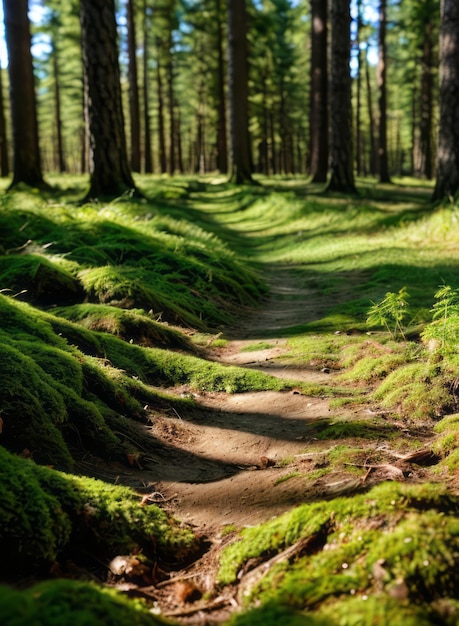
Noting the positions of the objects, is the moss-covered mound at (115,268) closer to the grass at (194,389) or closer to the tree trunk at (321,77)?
the grass at (194,389)

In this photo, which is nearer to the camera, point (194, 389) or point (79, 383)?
point (79, 383)

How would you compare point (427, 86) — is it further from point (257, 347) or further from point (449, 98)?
point (257, 347)

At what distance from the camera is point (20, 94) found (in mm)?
16891

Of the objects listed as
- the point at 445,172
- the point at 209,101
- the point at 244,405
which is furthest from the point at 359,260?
the point at 209,101

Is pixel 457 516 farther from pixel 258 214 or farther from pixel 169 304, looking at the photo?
pixel 258 214

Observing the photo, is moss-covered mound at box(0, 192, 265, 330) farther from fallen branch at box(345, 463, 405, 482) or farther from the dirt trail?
fallen branch at box(345, 463, 405, 482)

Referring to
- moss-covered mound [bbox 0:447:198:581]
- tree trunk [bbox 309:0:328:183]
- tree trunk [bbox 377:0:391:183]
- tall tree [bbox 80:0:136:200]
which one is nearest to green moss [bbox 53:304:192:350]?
moss-covered mound [bbox 0:447:198:581]

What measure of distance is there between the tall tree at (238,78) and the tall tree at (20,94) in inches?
323

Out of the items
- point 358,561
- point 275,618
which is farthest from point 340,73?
point 275,618

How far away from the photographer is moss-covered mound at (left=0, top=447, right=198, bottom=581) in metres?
2.30

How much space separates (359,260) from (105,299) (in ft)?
16.3

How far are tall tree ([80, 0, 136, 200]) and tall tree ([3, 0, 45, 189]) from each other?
485cm

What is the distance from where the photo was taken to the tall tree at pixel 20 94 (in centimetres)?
1675

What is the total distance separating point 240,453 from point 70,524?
150 cm
